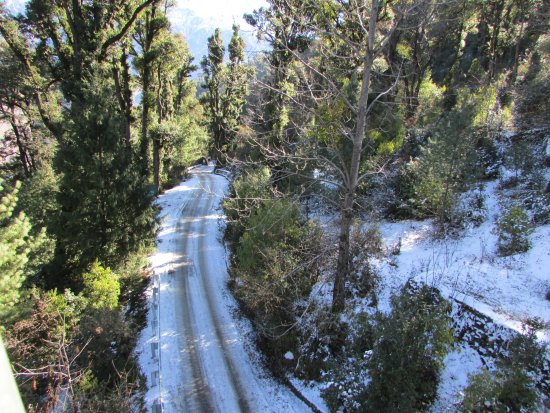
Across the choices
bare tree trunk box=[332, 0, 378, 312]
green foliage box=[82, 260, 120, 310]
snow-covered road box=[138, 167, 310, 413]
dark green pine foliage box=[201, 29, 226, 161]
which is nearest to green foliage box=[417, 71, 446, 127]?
bare tree trunk box=[332, 0, 378, 312]

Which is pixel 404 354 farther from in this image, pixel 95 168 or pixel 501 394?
pixel 95 168

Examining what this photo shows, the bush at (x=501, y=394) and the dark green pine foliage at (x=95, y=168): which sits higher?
the dark green pine foliage at (x=95, y=168)

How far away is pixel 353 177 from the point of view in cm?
912

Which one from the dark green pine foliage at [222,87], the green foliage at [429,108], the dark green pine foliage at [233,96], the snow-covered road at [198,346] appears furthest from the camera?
the dark green pine foliage at [222,87]

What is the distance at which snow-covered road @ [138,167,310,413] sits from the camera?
10.4 m

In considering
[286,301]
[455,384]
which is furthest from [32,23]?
[455,384]

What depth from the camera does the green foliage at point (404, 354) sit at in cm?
728

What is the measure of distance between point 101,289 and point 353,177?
9.52 metres

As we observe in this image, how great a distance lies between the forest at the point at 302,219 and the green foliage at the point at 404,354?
0.14ft

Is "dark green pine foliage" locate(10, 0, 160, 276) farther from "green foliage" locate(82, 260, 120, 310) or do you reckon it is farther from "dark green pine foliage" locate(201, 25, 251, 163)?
"dark green pine foliage" locate(201, 25, 251, 163)

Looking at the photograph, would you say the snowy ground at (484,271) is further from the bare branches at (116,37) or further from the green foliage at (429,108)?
the bare branches at (116,37)

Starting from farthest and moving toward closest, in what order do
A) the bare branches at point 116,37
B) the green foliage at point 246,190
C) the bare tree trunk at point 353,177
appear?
the bare branches at point 116,37
the green foliage at point 246,190
the bare tree trunk at point 353,177

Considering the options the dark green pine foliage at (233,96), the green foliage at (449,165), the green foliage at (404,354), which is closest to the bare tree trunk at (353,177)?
the green foliage at (404,354)

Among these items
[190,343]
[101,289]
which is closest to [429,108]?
[190,343]
